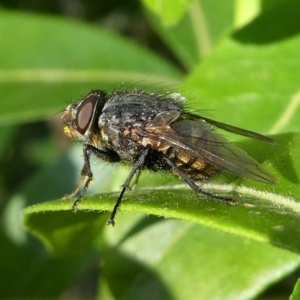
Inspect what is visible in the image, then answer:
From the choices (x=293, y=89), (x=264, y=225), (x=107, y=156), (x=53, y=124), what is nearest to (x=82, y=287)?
(x=53, y=124)

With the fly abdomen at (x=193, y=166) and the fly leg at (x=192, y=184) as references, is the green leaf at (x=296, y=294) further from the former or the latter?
the fly abdomen at (x=193, y=166)

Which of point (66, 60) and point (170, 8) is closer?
point (170, 8)

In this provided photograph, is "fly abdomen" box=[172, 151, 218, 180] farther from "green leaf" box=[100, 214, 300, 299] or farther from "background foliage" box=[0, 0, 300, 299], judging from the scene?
"green leaf" box=[100, 214, 300, 299]

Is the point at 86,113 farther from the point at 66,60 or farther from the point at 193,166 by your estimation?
the point at 66,60

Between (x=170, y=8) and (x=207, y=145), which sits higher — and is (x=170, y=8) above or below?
above

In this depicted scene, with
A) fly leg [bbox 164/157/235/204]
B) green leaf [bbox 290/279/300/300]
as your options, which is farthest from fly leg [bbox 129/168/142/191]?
green leaf [bbox 290/279/300/300]

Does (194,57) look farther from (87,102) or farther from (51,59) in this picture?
(87,102)

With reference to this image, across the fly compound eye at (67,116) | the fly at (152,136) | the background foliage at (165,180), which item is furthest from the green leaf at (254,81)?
the fly compound eye at (67,116)

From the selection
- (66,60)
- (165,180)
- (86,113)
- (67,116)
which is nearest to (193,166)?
(165,180)
